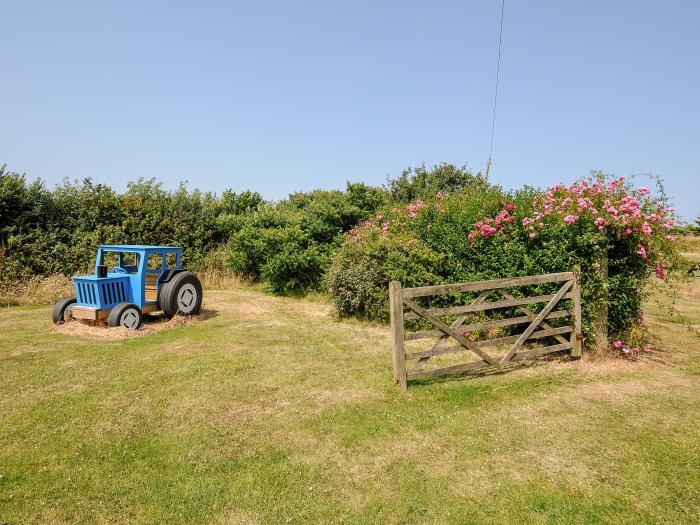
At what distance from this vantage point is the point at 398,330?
6.16 meters

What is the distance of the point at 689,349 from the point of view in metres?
8.22

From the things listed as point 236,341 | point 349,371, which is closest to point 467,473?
point 349,371

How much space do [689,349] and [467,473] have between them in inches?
267

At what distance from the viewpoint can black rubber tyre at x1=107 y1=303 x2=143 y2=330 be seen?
929cm

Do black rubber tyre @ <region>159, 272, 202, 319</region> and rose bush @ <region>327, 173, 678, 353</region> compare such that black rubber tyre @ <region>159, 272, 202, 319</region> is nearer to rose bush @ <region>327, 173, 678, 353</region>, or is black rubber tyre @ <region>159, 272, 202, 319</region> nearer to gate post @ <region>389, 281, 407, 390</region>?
rose bush @ <region>327, 173, 678, 353</region>

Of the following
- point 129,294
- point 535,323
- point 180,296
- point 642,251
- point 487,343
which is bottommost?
point 487,343

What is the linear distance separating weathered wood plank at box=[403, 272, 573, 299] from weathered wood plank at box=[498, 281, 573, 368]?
0.20 meters

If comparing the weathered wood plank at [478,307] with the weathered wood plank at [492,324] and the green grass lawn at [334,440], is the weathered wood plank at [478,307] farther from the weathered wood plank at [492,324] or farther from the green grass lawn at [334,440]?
the green grass lawn at [334,440]

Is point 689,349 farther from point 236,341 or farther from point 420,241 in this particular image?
point 236,341

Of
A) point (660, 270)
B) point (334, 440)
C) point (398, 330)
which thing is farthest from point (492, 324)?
point (660, 270)

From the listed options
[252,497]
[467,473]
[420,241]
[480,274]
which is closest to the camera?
[252,497]

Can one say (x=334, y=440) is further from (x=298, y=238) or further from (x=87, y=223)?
(x=87, y=223)

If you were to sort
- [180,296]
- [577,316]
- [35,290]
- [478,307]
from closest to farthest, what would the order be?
[478,307], [577,316], [180,296], [35,290]

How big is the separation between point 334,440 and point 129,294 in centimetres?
736
